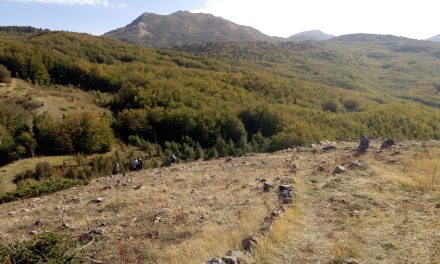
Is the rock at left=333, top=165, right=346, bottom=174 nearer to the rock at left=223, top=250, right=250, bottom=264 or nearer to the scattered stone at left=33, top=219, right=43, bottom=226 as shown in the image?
the rock at left=223, top=250, right=250, bottom=264

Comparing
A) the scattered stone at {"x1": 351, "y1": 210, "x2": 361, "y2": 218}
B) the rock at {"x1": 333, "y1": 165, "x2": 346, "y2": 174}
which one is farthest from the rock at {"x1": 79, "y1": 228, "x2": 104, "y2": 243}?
the rock at {"x1": 333, "y1": 165, "x2": 346, "y2": 174}

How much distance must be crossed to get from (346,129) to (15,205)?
82548 mm

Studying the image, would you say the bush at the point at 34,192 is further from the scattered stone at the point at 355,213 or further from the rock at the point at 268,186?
Result: the scattered stone at the point at 355,213

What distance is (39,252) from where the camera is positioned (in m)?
9.45

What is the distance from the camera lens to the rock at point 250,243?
998cm

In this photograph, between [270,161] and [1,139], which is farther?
[1,139]

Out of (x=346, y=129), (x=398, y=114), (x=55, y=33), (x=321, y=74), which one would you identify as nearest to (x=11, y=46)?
(x=55, y=33)

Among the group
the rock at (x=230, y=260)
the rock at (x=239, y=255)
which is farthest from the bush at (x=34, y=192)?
the rock at (x=230, y=260)

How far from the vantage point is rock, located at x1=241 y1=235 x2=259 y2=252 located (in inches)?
393

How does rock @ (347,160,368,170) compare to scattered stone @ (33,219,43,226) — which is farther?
rock @ (347,160,368,170)

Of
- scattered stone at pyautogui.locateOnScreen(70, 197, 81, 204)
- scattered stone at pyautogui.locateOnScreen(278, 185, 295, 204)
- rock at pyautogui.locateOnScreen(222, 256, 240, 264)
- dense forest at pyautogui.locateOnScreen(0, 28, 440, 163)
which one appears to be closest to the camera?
rock at pyautogui.locateOnScreen(222, 256, 240, 264)

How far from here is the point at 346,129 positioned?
92.6 metres

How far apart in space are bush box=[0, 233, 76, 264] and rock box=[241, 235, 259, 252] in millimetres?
4118

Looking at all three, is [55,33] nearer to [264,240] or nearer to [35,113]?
[35,113]
